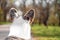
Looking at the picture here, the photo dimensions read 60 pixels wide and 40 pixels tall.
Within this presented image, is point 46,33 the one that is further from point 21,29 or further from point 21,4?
point 21,29

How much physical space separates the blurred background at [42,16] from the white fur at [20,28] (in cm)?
239

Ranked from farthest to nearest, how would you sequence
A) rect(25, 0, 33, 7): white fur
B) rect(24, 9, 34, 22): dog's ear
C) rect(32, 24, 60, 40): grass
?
rect(32, 24, 60, 40): grass, rect(25, 0, 33, 7): white fur, rect(24, 9, 34, 22): dog's ear

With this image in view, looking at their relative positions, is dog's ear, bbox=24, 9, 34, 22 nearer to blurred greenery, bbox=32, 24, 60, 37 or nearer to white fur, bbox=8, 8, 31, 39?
white fur, bbox=8, 8, 31, 39

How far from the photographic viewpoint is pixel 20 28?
5.00ft

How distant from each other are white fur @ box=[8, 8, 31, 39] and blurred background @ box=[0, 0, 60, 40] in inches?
94.1

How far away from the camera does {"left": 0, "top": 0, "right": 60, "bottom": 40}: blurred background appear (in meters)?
4.11

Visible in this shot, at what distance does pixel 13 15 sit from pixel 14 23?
0.29 feet

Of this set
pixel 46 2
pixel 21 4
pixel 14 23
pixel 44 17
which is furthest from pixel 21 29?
pixel 44 17

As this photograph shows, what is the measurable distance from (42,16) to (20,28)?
3.04 m

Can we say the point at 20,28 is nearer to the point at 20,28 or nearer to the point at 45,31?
the point at 20,28

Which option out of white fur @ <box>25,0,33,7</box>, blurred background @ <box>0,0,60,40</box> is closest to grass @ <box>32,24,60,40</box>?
blurred background @ <box>0,0,60,40</box>

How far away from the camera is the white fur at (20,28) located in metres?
1.50

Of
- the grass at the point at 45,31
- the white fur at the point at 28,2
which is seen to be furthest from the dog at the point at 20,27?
the grass at the point at 45,31

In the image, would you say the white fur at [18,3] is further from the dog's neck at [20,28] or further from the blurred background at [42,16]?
the dog's neck at [20,28]
